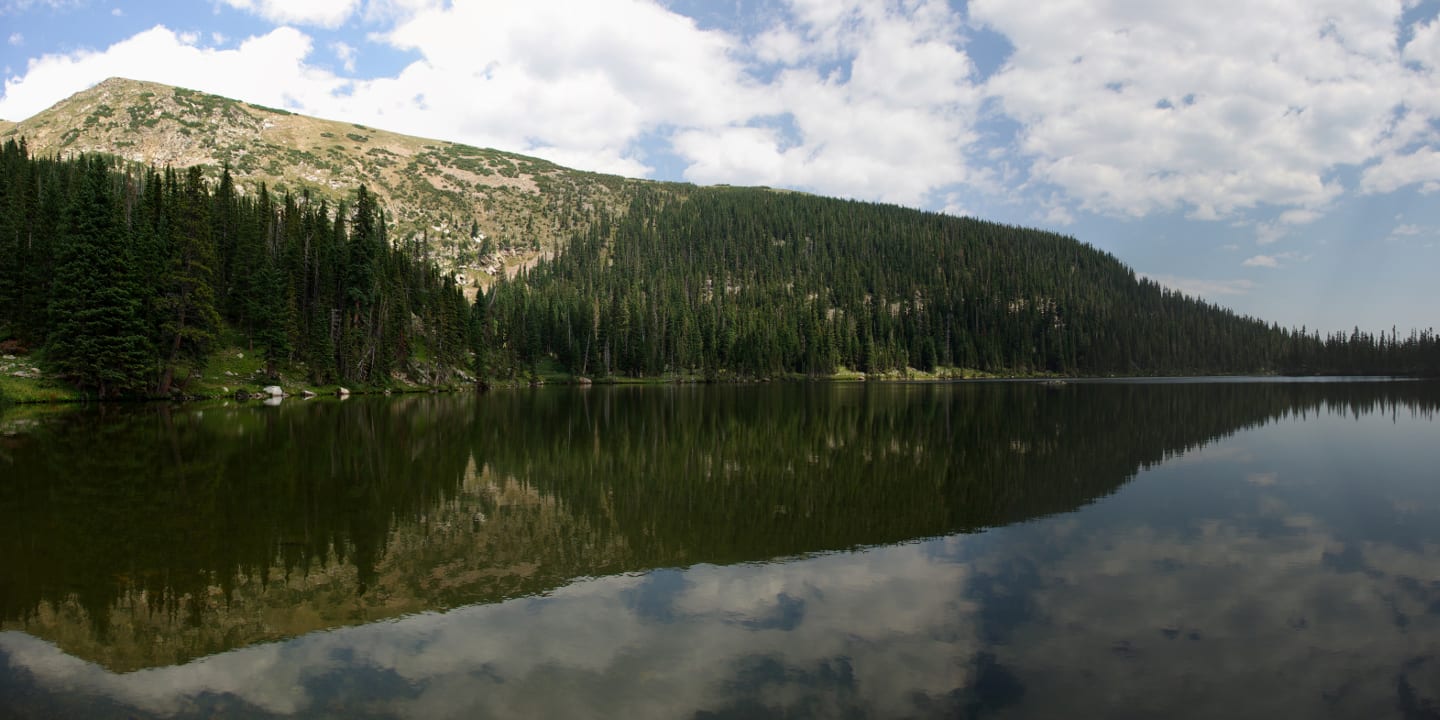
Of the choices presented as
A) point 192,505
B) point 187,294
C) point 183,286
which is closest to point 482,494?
point 192,505

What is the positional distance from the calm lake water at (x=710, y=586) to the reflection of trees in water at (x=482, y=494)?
14 centimetres

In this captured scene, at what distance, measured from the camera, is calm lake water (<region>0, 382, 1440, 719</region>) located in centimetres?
828

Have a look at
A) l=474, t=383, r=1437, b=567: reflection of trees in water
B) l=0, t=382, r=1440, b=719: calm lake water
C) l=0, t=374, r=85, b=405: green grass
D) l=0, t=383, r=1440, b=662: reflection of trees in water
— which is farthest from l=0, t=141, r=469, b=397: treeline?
l=0, t=382, r=1440, b=719: calm lake water

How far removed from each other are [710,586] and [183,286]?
6345cm

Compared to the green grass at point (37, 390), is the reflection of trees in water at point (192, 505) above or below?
below

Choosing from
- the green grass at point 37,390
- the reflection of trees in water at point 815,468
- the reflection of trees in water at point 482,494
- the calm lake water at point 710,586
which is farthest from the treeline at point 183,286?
the calm lake water at point 710,586

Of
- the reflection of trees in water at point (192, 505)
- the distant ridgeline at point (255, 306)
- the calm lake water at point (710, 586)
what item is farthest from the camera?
the distant ridgeline at point (255, 306)

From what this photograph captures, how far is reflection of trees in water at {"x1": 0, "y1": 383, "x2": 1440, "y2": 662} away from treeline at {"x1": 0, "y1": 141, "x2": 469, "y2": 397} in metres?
16.1

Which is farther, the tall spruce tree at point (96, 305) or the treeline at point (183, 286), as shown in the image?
the treeline at point (183, 286)

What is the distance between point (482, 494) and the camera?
19.7m

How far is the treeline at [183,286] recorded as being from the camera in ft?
165

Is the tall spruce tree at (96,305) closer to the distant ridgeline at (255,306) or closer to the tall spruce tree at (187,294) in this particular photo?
the distant ridgeline at (255,306)

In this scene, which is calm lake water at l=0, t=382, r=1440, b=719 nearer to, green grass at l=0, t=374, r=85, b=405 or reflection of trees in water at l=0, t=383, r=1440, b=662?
reflection of trees in water at l=0, t=383, r=1440, b=662

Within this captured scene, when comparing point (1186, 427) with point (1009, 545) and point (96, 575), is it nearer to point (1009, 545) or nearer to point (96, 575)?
point (1009, 545)
